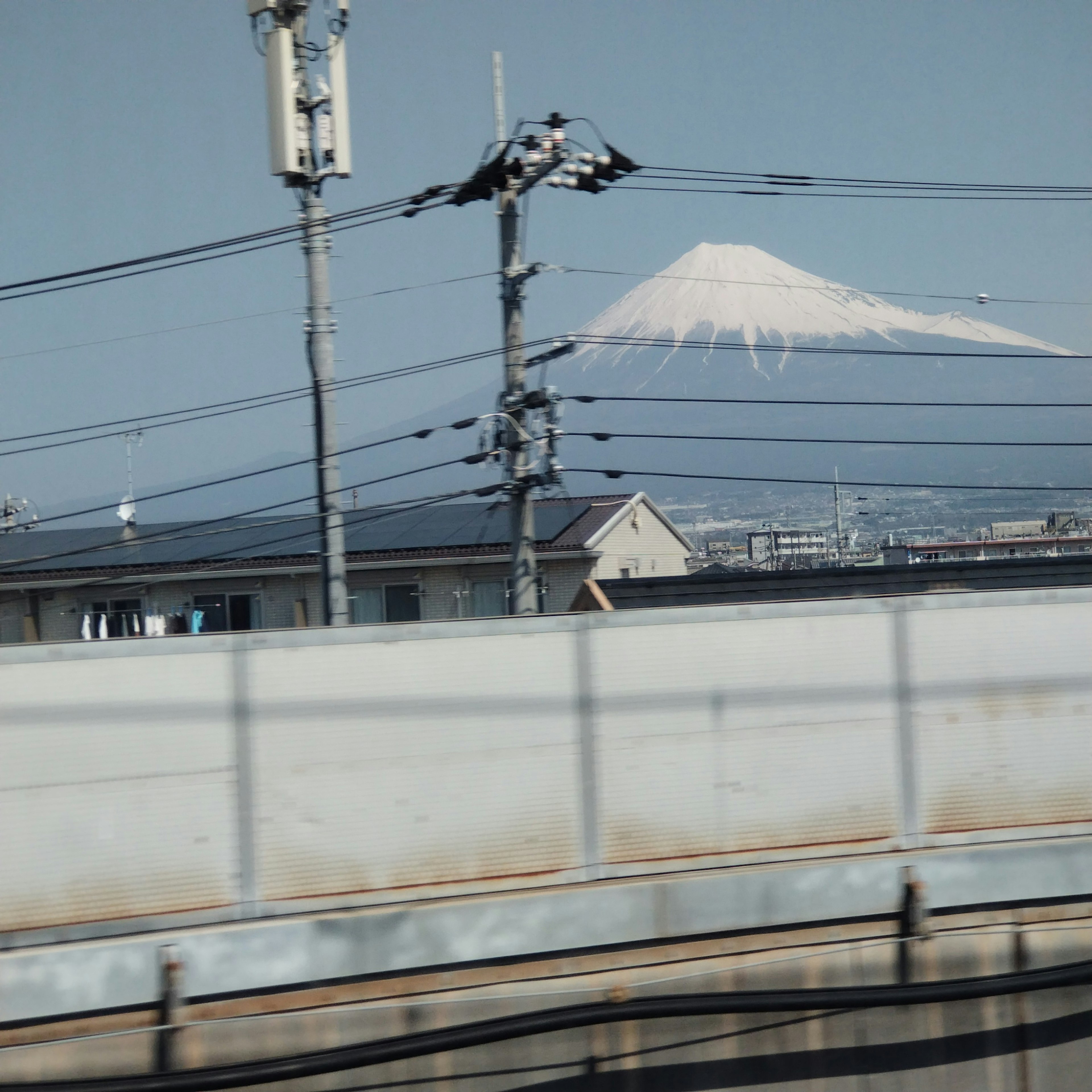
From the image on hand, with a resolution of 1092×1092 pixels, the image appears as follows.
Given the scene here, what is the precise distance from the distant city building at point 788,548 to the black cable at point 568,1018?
6280 cm

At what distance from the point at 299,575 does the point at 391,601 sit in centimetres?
266

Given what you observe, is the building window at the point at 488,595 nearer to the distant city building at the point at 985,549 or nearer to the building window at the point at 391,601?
the building window at the point at 391,601

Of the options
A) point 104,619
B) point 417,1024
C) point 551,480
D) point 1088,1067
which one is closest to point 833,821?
point 1088,1067

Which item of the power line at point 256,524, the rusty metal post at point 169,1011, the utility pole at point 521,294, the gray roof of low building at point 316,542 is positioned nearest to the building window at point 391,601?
the gray roof of low building at point 316,542

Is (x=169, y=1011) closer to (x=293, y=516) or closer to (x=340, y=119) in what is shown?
(x=340, y=119)

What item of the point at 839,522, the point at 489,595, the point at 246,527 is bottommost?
the point at 489,595

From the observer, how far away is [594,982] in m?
7.42

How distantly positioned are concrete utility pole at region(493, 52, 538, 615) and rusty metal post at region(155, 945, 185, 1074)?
9.25 metres

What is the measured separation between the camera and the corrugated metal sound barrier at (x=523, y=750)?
22.5ft

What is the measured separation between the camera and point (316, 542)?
115 ft

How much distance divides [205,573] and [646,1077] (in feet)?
88.0

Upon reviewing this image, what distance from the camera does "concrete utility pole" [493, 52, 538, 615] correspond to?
1594 cm

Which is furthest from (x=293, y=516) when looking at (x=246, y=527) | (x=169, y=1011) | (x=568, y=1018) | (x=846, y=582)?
(x=568, y=1018)

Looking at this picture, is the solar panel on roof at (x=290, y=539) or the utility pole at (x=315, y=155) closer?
the utility pole at (x=315, y=155)
